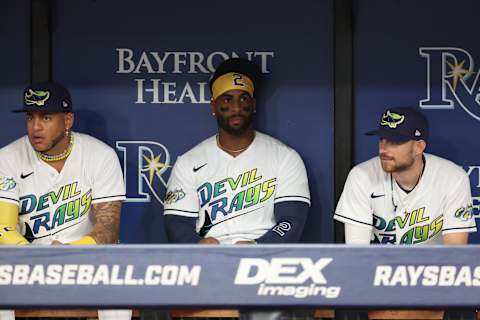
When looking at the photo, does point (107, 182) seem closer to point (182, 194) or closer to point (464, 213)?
point (182, 194)

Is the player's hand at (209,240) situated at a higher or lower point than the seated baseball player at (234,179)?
lower

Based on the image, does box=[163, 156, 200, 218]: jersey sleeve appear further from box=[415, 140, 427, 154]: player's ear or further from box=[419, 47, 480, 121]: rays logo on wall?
box=[419, 47, 480, 121]: rays logo on wall

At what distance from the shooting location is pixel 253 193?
5.25 metres

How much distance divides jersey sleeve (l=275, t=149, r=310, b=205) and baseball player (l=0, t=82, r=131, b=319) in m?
0.75

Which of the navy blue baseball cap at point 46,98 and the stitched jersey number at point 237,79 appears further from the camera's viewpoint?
the stitched jersey number at point 237,79

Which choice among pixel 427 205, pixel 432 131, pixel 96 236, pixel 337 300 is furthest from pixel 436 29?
pixel 337 300

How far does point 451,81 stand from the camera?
5.61 m

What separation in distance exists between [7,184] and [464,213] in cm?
213

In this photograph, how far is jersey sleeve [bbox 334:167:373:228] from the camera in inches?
197

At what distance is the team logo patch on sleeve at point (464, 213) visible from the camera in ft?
16.3

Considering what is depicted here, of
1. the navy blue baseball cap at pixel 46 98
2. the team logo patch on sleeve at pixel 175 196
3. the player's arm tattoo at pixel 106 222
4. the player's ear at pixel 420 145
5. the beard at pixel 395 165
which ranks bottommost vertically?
the player's arm tattoo at pixel 106 222

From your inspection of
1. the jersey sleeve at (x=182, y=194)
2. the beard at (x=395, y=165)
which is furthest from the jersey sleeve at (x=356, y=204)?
the jersey sleeve at (x=182, y=194)

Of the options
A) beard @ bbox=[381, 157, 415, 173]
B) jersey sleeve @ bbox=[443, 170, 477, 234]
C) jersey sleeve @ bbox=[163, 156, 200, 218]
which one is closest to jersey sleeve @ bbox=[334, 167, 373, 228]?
beard @ bbox=[381, 157, 415, 173]

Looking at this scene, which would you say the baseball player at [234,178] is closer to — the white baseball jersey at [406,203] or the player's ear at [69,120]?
the white baseball jersey at [406,203]
